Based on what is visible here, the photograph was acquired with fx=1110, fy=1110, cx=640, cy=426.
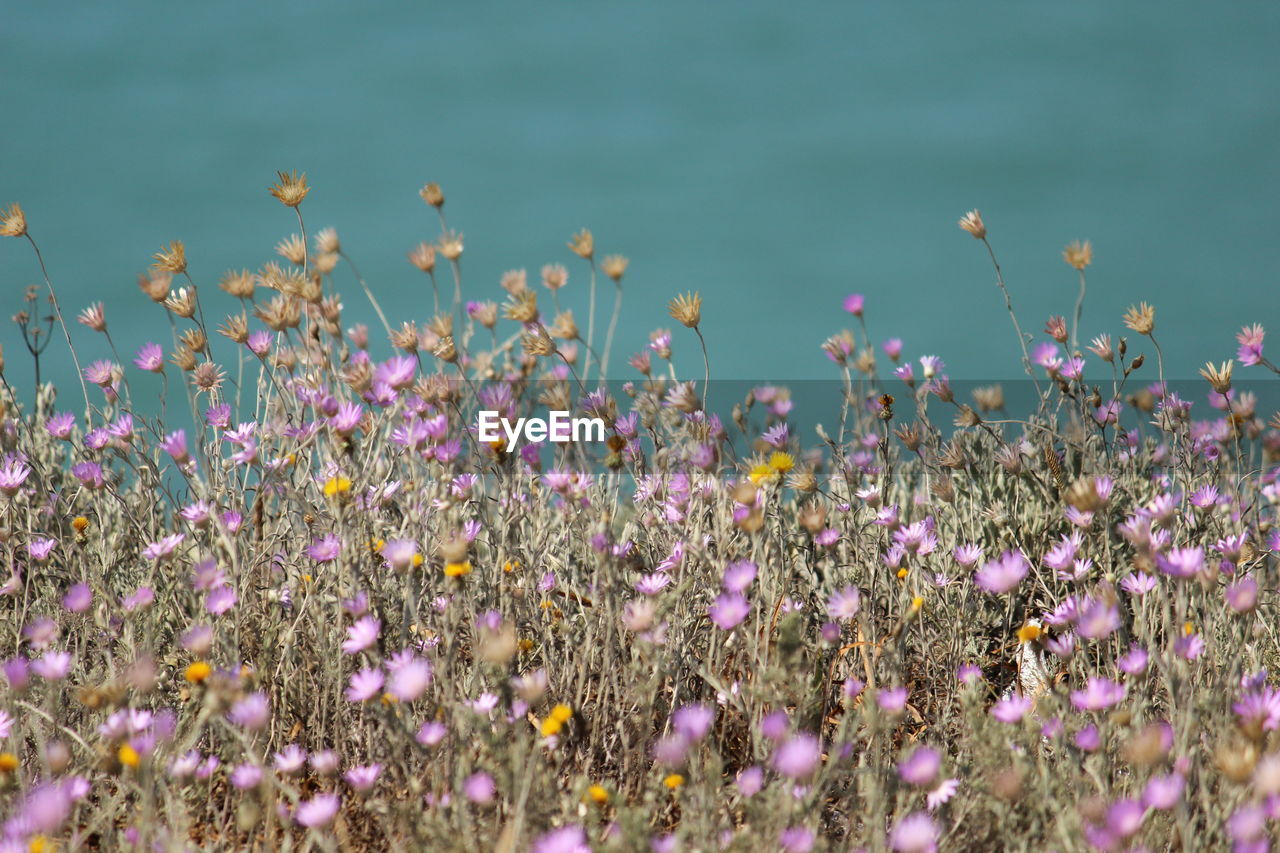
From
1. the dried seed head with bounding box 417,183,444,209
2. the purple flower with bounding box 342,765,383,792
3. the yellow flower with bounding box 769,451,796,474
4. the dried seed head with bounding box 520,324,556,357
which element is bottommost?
the purple flower with bounding box 342,765,383,792

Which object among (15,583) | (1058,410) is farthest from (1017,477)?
(15,583)

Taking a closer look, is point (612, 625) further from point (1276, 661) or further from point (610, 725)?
point (1276, 661)

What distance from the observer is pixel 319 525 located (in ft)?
8.79

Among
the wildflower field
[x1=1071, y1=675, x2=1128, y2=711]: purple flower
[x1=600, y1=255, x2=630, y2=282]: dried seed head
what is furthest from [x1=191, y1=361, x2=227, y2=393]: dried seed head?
[x1=1071, y1=675, x2=1128, y2=711]: purple flower

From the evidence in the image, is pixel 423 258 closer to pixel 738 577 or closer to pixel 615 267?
pixel 615 267

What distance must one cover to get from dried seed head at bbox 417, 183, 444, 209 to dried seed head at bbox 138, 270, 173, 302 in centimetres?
80

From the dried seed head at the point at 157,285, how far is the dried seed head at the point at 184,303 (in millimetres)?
40

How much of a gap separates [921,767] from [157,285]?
2130mm

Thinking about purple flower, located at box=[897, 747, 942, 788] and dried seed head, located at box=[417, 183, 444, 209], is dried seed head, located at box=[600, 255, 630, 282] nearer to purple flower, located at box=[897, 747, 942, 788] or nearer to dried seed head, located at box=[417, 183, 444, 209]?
dried seed head, located at box=[417, 183, 444, 209]

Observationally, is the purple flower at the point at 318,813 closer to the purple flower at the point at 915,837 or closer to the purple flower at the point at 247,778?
the purple flower at the point at 247,778

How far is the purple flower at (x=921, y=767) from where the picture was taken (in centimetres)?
170

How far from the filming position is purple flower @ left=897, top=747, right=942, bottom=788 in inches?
67.0

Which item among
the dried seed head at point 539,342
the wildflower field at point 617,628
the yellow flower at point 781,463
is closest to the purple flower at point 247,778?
the wildflower field at point 617,628

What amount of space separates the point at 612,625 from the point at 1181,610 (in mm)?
965
